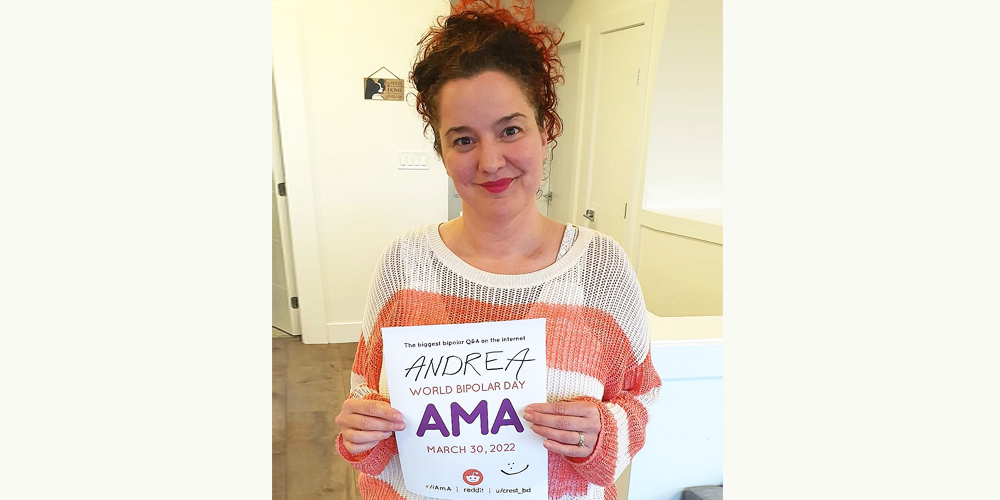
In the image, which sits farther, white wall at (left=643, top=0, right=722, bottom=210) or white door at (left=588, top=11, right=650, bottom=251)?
white door at (left=588, top=11, right=650, bottom=251)

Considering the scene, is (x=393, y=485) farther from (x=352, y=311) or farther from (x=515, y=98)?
(x=352, y=311)

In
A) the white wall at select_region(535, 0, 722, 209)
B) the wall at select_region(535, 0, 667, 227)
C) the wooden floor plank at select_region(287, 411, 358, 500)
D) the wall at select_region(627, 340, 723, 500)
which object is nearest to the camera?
the wall at select_region(627, 340, 723, 500)

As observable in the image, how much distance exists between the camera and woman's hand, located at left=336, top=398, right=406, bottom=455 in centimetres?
80

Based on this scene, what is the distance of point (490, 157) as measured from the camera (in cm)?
79

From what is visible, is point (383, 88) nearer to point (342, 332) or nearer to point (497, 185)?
point (342, 332)

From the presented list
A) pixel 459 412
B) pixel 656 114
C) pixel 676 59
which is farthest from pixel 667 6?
pixel 459 412

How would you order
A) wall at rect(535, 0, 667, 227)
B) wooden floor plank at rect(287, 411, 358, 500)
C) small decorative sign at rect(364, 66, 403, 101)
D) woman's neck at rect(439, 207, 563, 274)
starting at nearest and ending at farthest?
woman's neck at rect(439, 207, 563, 274), wooden floor plank at rect(287, 411, 358, 500), wall at rect(535, 0, 667, 227), small decorative sign at rect(364, 66, 403, 101)

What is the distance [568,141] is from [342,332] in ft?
7.31

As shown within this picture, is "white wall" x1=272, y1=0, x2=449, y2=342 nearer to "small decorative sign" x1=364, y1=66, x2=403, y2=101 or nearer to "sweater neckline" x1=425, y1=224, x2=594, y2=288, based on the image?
"small decorative sign" x1=364, y1=66, x2=403, y2=101

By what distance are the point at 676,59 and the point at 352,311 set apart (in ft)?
8.42

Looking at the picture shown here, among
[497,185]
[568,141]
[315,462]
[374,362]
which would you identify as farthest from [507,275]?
[568,141]

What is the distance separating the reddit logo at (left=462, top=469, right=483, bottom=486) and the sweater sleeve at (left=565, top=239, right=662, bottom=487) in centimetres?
14

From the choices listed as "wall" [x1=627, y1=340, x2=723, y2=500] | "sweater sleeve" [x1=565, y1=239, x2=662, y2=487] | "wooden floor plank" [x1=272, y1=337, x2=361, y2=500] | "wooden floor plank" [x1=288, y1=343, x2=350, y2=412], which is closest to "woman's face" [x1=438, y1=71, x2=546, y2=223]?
"sweater sleeve" [x1=565, y1=239, x2=662, y2=487]

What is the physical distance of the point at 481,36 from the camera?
832mm
